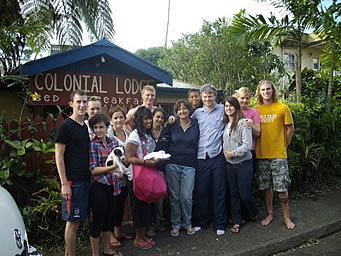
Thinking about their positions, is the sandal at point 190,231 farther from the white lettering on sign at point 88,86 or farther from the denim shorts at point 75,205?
the white lettering on sign at point 88,86

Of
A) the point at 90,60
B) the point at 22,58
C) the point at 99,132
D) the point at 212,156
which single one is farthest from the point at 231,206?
the point at 22,58

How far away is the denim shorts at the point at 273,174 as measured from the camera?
4.05 metres

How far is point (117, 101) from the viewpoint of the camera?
588 cm

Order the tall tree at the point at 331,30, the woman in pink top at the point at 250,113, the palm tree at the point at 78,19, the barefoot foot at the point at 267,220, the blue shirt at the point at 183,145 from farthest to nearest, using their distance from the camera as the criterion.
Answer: the palm tree at the point at 78,19 < the tall tree at the point at 331,30 < the barefoot foot at the point at 267,220 < the woman in pink top at the point at 250,113 < the blue shirt at the point at 183,145

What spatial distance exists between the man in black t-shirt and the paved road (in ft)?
7.96

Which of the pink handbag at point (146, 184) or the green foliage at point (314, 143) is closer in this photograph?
the pink handbag at point (146, 184)

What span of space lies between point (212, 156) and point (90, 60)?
313 cm

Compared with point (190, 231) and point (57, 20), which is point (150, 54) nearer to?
point (57, 20)

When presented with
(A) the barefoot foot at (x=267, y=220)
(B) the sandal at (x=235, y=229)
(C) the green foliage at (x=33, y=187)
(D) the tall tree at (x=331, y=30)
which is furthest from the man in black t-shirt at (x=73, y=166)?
(D) the tall tree at (x=331, y=30)

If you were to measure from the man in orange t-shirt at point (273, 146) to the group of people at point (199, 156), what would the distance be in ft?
0.04

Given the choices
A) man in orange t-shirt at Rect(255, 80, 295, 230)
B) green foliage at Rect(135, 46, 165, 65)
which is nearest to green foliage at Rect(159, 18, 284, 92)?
man in orange t-shirt at Rect(255, 80, 295, 230)

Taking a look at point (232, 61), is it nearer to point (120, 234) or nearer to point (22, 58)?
point (22, 58)

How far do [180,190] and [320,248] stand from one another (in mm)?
1885

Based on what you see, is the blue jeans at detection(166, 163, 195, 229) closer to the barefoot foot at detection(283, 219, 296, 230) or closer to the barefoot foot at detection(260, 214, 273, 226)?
the barefoot foot at detection(260, 214, 273, 226)
